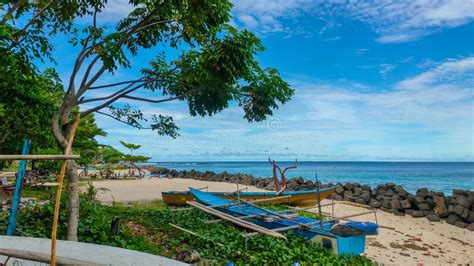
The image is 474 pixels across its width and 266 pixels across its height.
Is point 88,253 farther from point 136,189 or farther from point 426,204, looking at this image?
point 136,189

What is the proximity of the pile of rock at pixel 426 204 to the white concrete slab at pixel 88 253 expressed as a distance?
1428cm

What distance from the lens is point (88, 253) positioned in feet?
12.3

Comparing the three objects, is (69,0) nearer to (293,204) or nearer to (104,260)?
(104,260)

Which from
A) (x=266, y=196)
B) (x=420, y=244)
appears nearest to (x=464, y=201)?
(x=420, y=244)

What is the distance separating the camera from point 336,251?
7.19 meters

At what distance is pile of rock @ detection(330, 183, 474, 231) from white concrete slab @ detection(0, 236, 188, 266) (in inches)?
562

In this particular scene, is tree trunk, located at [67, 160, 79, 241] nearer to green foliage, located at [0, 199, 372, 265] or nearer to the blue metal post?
green foliage, located at [0, 199, 372, 265]

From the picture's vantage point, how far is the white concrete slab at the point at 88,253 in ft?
11.3

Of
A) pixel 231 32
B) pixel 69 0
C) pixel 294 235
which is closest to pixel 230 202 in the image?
pixel 294 235

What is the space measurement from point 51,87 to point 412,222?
52.4 ft

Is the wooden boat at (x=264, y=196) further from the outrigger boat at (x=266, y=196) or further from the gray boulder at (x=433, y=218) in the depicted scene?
the gray boulder at (x=433, y=218)

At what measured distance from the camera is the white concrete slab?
3.44 m

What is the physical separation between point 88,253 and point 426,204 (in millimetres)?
16190

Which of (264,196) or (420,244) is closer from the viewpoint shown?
(420,244)
